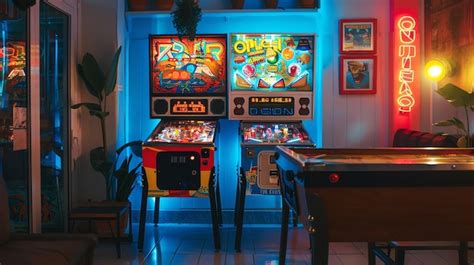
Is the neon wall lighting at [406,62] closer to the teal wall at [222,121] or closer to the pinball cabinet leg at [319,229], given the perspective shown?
the teal wall at [222,121]

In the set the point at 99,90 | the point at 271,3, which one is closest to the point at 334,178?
the point at 99,90

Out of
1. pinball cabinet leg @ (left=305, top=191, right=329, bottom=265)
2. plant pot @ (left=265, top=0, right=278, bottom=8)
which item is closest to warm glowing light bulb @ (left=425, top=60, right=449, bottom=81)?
plant pot @ (left=265, top=0, right=278, bottom=8)

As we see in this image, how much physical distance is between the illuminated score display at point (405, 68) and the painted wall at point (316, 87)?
0.70 ft

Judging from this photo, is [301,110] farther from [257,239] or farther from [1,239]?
[1,239]

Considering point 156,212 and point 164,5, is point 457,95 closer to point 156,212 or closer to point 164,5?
point 164,5

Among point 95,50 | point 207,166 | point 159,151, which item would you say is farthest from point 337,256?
point 95,50

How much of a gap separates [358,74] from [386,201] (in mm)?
2918

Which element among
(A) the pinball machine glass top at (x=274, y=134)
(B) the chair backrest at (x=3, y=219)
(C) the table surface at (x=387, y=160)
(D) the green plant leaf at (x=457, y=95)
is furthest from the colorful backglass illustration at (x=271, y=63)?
(B) the chair backrest at (x=3, y=219)

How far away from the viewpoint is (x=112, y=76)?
4.47 m

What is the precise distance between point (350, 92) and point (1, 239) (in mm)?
3686

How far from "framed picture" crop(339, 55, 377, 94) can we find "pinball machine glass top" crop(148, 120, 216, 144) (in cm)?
154

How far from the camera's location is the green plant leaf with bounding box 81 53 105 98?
14.7 ft

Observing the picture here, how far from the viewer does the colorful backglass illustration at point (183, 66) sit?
Answer: 4664mm

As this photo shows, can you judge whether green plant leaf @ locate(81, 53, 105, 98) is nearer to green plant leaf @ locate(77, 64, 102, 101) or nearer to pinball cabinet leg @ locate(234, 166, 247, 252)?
green plant leaf @ locate(77, 64, 102, 101)
